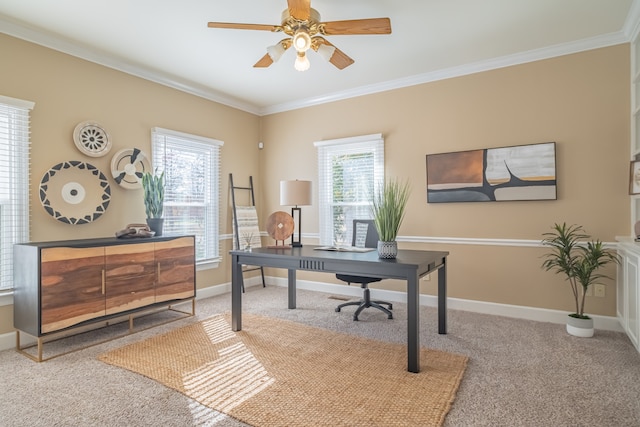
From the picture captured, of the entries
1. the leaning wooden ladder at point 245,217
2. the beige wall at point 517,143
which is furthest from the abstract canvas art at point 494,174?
the leaning wooden ladder at point 245,217

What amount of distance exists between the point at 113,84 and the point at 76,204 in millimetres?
1317

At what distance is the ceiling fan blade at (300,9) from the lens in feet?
7.35

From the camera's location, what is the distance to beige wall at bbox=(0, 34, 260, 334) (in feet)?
9.94

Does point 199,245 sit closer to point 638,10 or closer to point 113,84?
point 113,84

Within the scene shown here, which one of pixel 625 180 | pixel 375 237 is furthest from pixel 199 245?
pixel 625 180

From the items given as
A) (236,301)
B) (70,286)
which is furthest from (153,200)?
(236,301)

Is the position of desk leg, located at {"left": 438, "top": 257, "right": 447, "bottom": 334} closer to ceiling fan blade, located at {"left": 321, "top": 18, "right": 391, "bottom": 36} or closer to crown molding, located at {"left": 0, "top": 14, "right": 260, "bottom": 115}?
ceiling fan blade, located at {"left": 321, "top": 18, "right": 391, "bottom": 36}

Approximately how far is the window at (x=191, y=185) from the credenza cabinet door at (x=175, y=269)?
0.63 m

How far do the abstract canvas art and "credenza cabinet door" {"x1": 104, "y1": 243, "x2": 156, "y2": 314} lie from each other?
3096 mm

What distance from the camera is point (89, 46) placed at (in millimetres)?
3340

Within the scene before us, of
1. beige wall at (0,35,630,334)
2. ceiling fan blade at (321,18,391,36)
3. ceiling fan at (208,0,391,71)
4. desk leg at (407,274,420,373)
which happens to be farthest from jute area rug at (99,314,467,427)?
ceiling fan blade at (321,18,391,36)

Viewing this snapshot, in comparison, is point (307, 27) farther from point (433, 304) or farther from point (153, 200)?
point (433, 304)

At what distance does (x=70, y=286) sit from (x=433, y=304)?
359cm

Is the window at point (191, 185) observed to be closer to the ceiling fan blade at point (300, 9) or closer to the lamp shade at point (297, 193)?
the lamp shade at point (297, 193)
